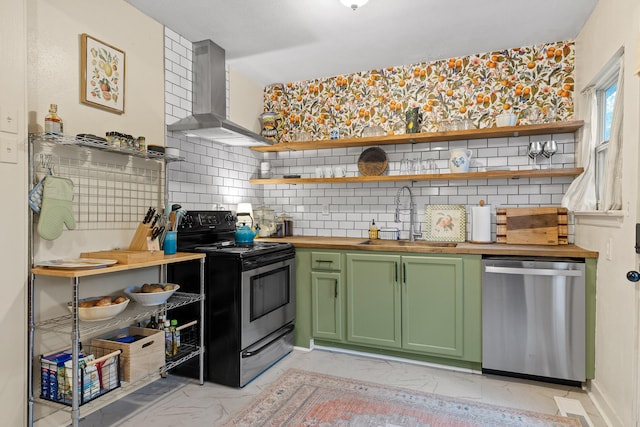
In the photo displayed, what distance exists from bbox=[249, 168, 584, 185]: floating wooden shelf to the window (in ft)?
0.47

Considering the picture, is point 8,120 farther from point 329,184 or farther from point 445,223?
point 445,223

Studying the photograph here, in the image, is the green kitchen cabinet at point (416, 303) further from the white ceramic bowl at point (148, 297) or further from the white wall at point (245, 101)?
the white wall at point (245, 101)

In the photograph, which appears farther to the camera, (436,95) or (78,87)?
(436,95)

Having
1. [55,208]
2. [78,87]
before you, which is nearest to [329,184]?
[78,87]

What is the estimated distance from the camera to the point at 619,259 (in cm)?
217

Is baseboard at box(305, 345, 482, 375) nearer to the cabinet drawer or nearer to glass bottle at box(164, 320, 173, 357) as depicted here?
the cabinet drawer

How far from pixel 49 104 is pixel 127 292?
1.16m

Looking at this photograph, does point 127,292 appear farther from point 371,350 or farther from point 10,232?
point 371,350

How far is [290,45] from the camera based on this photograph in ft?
10.5

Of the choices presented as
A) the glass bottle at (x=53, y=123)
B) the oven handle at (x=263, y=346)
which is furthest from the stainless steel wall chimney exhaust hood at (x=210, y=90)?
the oven handle at (x=263, y=346)

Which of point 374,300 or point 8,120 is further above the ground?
point 8,120

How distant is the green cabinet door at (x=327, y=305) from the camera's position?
10.8 ft

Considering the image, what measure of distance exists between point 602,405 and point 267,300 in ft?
7.38

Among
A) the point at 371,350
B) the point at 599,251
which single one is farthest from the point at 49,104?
the point at 599,251
